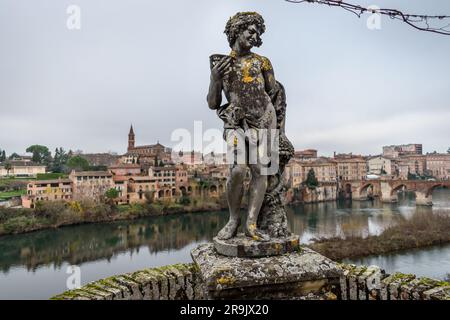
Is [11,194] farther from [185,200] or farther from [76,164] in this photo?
[185,200]

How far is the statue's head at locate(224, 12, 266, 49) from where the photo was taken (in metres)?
2.99

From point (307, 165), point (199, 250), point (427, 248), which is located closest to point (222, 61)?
point (199, 250)

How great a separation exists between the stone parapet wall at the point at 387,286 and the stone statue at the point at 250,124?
88 cm

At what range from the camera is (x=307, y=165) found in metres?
57.7

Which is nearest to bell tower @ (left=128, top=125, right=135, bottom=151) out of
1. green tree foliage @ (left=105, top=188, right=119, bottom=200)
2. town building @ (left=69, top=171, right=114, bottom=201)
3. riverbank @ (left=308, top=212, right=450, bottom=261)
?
town building @ (left=69, top=171, right=114, bottom=201)

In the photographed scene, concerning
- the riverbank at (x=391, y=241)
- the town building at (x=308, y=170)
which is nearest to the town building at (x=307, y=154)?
the town building at (x=308, y=170)

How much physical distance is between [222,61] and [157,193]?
43522mm

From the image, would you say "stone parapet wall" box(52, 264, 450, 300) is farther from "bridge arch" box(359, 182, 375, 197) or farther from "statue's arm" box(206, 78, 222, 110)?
"bridge arch" box(359, 182, 375, 197)

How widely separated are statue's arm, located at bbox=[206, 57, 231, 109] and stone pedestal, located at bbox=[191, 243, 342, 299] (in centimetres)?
138

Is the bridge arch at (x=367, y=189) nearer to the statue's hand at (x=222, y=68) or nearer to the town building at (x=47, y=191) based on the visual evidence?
the town building at (x=47, y=191)

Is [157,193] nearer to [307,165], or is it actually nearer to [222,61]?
[307,165]

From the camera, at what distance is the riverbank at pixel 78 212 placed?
30741mm

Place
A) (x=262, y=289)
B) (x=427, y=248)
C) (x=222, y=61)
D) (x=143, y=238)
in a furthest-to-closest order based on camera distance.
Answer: (x=143, y=238) → (x=427, y=248) → (x=222, y=61) → (x=262, y=289)

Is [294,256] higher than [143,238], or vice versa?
[294,256]
